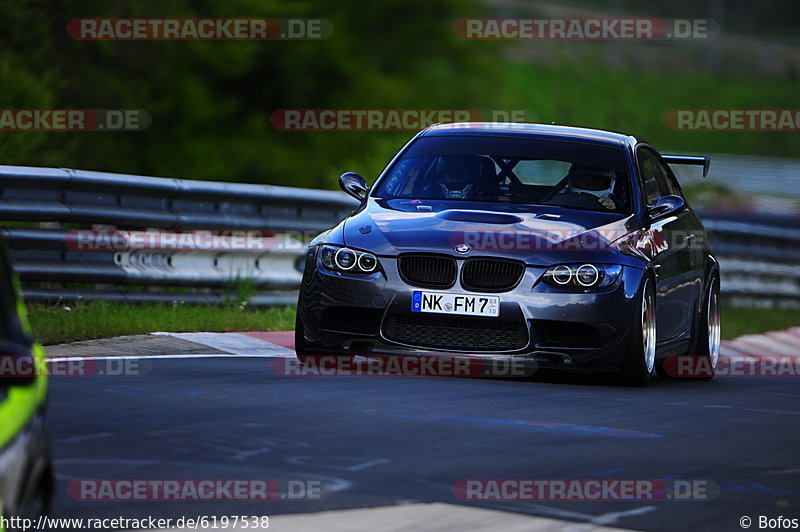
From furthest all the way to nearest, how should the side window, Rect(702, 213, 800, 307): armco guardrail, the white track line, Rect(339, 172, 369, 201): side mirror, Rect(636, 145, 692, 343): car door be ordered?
Rect(702, 213, 800, 307): armco guardrail
the side window
Rect(339, 172, 369, 201): side mirror
the white track line
Rect(636, 145, 692, 343): car door

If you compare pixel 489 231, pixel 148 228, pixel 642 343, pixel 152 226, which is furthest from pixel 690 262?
pixel 148 228

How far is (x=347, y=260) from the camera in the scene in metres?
9.45

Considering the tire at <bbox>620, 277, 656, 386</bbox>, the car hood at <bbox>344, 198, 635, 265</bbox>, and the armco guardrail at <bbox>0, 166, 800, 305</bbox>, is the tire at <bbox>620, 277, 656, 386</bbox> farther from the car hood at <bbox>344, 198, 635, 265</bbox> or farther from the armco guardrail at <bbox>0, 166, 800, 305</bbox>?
the armco guardrail at <bbox>0, 166, 800, 305</bbox>

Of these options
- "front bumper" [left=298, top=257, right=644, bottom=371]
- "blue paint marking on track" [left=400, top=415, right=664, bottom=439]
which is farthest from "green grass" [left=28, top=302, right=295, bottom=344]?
"blue paint marking on track" [left=400, top=415, right=664, bottom=439]

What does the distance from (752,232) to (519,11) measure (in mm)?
27815

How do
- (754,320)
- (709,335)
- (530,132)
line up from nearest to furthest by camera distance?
(530,132)
(709,335)
(754,320)

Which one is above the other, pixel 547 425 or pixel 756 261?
pixel 756 261

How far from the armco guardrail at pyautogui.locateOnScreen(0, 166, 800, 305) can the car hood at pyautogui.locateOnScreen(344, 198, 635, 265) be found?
2.97 metres

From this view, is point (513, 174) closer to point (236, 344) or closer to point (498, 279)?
point (498, 279)

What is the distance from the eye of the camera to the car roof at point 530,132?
10.9m

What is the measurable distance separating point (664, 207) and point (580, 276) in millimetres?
1501

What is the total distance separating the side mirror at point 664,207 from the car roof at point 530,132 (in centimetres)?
56

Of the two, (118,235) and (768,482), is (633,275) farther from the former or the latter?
(118,235)

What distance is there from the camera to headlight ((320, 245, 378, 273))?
9.38 m
